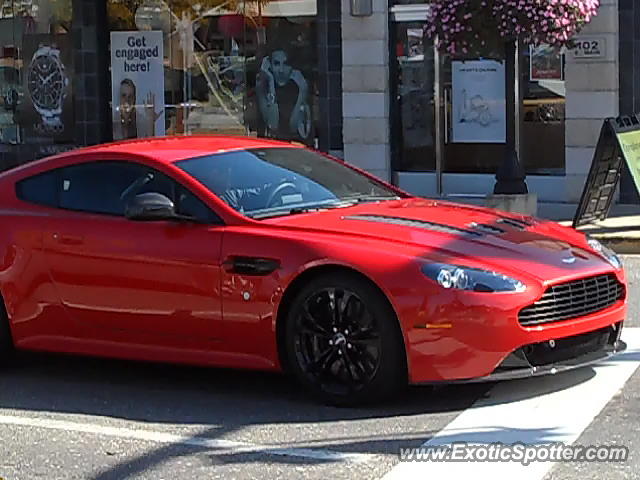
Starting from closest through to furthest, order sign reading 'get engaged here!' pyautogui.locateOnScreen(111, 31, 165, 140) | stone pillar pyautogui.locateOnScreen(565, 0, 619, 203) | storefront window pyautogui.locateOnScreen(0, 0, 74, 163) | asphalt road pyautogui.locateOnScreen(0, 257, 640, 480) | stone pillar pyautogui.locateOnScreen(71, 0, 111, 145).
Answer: asphalt road pyautogui.locateOnScreen(0, 257, 640, 480) → stone pillar pyautogui.locateOnScreen(565, 0, 619, 203) → sign reading 'get engaged here!' pyautogui.locateOnScreen(111, 31, 165, 140) → stone pillar pyautogui.locateOnScreen(71, 0, 111, 145) → storefront window pyautogui.locateOnScreen(0, 0, 74, 163)

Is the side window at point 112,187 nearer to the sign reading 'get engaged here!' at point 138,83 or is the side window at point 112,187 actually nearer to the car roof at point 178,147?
the car roof at point 178,147

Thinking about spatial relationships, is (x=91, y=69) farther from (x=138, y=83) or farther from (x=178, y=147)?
(x=178, y=147)

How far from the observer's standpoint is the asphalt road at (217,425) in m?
5.95

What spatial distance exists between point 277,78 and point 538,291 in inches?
485

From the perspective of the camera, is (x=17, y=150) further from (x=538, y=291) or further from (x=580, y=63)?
(x=538, y=291)

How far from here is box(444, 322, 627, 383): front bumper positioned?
6.70 meters

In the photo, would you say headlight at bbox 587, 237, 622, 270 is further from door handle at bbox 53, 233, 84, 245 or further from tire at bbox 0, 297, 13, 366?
tire at bbox 0, 297, 13, 366

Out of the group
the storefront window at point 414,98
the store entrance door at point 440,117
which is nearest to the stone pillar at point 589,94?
the store entrance door at point 440,117

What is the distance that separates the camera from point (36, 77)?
67.9 feet

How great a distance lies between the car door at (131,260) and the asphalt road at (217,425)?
0.42m

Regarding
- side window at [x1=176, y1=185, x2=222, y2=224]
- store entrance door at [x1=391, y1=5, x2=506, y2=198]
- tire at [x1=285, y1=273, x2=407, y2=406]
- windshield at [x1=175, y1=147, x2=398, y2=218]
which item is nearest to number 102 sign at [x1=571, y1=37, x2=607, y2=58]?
store entrance door at [x1=391, y1=5, x2=506, y2=198]

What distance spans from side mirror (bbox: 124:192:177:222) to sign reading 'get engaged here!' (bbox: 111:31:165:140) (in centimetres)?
1246

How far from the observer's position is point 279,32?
60.6 feet

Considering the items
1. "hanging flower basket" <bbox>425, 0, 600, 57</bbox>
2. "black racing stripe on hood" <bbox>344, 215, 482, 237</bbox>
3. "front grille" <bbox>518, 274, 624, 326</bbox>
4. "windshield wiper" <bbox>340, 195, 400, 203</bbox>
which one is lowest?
"front grille" <bbox>518, 274, 624, 326</bbox>
